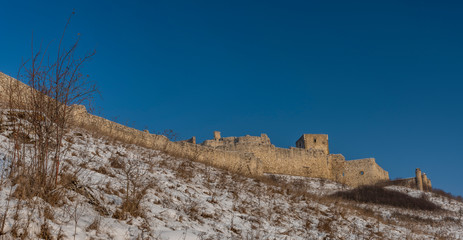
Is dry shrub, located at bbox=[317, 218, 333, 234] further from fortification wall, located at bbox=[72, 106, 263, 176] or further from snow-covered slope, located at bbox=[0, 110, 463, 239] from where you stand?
fortification wall, located at bbox=[72, 106, 263, 176]

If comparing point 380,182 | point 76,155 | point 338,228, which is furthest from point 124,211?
point 380,182

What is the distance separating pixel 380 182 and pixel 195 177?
29924mm

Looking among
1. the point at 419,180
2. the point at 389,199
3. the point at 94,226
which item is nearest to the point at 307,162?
the point at 419,180

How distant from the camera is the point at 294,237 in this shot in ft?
17.8

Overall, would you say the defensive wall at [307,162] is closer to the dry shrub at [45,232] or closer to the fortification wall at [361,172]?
the fortification wall at [361,172]

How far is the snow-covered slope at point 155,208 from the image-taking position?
339 centimetres

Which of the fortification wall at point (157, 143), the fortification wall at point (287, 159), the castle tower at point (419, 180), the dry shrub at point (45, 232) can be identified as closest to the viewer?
the dry shrub at point (45, 232)

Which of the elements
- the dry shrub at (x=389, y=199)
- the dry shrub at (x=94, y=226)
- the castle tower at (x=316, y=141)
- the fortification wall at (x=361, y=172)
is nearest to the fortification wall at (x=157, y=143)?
the dry shrub at (x=94, y=226)

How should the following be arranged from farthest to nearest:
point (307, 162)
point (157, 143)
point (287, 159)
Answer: point (307, 162)
point (287, 159)
point (157, 143)

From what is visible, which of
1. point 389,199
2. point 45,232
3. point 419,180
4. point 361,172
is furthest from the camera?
point 361,172

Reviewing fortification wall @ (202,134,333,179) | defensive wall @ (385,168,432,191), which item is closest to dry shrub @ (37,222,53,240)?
fortification wall @ (202,134,333,179)

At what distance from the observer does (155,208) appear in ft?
15.9

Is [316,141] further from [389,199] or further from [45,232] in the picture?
[45,232]

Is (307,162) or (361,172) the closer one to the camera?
(307,162)
